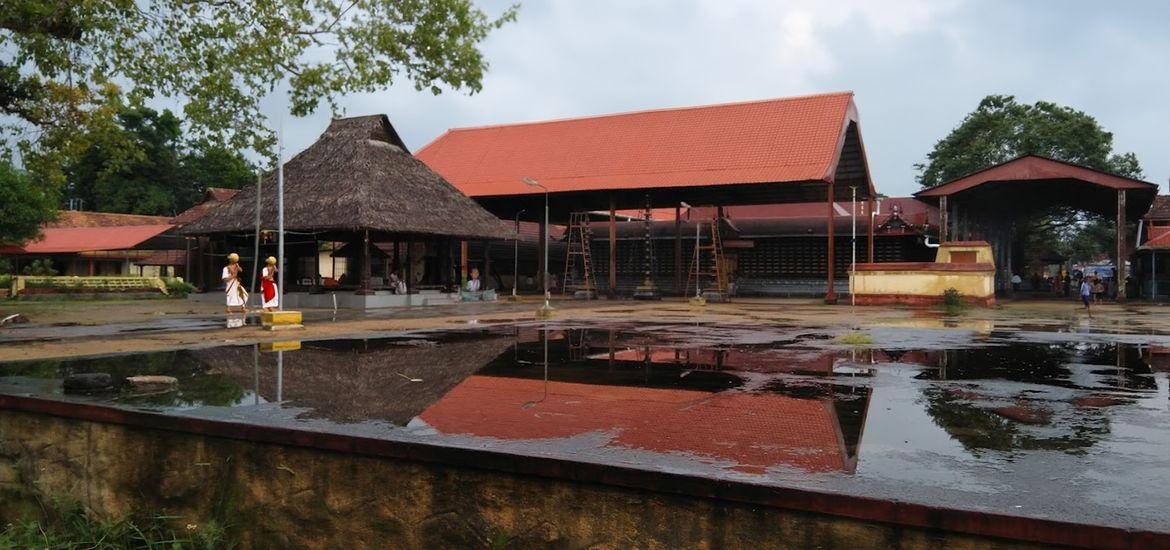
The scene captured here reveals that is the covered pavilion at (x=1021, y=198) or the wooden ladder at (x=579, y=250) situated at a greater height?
the covered pavilion at (x=1021, y=198)

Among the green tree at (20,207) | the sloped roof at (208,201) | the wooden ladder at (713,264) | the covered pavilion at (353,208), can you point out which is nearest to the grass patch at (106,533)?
the covered pavilion at (353,208)

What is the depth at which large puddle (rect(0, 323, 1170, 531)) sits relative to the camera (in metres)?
3.95

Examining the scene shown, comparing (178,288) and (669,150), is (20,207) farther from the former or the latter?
(669,150)

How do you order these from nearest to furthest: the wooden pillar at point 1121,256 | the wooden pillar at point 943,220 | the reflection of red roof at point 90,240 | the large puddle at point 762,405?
the large puddle at point 762,405, the wooden pillar at point 1121,256, the wooden pillar at point 943,220, the reflection of red roof at point 90,240

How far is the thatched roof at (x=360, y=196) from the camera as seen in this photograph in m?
21.1

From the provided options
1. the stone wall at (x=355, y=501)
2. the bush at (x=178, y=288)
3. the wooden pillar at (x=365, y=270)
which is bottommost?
the stone wall at (x=355, y=501)

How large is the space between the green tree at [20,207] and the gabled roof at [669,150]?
61.9 ft

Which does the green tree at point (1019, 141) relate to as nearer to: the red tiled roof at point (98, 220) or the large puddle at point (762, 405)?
the large puddle at point (762, 405)

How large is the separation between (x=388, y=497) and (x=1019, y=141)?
4232 cm

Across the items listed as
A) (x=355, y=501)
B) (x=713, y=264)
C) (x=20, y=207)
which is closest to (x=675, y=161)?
(x=713, y=264)

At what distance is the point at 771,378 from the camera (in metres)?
7.52

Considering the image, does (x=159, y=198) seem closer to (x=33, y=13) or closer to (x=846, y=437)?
(x=33, y=13)

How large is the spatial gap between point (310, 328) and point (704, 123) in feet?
64.6

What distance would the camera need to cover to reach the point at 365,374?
7.72m
